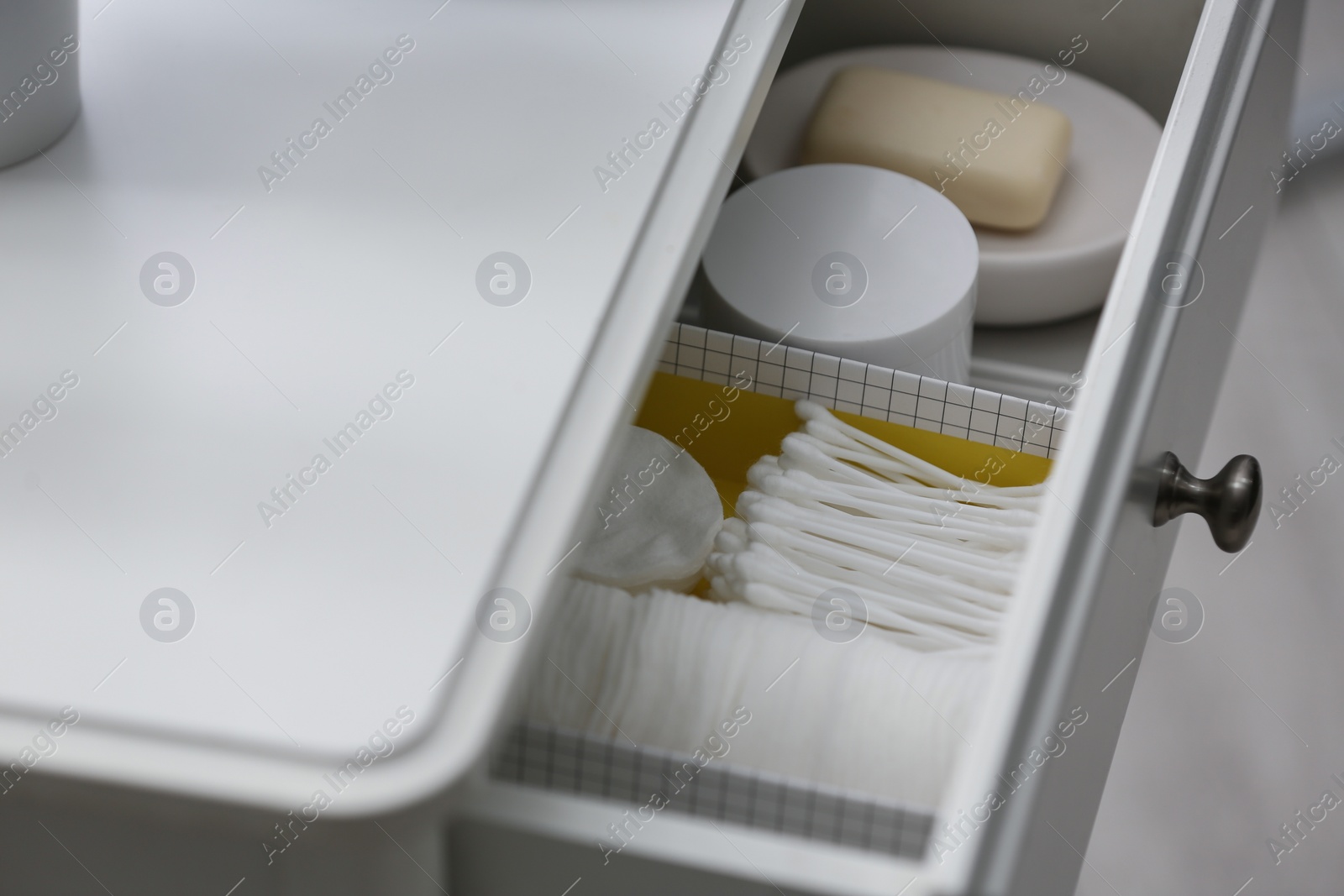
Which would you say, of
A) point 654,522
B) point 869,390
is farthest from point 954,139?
point 654,522

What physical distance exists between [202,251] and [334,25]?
0.17 meters

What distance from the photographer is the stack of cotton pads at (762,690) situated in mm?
446

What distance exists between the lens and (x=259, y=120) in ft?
1.85

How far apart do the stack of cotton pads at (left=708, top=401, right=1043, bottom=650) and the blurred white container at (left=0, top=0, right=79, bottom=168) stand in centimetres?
34

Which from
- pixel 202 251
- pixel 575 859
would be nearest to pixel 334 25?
pixel 202 251

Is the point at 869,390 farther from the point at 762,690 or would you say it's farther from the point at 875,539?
the point at 762,690

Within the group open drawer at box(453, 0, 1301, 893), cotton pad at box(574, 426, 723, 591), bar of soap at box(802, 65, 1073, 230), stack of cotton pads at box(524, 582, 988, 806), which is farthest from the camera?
bar of soap at box(802, 65, 1073, 230)

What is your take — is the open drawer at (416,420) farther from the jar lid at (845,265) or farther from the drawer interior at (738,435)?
the jar lid at (845,265)

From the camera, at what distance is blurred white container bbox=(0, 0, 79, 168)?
1.69ft

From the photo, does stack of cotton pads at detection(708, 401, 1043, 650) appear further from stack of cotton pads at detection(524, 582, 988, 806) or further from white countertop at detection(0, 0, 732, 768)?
white countertop at detection(0, 0, 732, 768)

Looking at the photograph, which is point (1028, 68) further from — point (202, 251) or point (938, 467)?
point (202, 251)

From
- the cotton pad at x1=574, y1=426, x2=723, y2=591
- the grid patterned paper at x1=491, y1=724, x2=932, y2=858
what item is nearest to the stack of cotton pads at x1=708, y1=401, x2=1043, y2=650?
the cotton pad at x1=574, y1=426, x2=723, y2=591

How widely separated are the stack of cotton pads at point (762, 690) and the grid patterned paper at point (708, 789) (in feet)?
0.12

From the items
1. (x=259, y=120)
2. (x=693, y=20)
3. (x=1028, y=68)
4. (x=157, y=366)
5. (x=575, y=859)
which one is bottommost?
(x=575, y=859)
